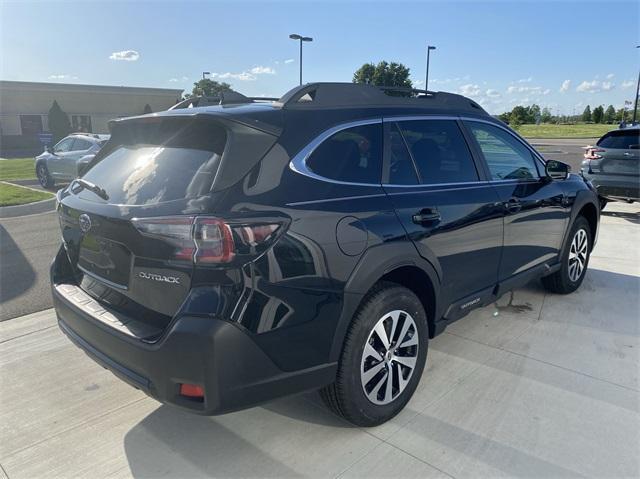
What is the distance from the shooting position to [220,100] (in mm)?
3131

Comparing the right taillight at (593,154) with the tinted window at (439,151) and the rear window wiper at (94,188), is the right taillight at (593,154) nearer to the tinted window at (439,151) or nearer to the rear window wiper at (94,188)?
the tinted window at (439,151)

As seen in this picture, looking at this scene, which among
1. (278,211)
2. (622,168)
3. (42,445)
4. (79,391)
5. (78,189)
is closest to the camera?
(278,211)

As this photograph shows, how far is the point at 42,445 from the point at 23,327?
183cm

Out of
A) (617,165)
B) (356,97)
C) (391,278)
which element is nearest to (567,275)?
(391,278)

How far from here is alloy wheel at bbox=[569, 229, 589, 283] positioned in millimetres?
4898

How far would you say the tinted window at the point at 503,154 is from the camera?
375 centimetres

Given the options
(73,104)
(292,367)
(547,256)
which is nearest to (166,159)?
(292,367)

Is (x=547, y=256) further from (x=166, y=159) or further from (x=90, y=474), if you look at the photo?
(x=90, y=474)

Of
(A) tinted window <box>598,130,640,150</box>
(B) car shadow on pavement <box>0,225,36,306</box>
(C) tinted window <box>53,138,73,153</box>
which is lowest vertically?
(B) car shadow on pavement <box>0,225,36,306</box>

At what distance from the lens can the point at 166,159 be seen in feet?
8.09

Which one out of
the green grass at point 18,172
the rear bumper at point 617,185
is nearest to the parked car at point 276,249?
the rear bumper at point 617,185

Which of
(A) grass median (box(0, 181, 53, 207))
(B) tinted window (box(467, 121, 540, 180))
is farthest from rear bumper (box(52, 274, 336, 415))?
(A) grass median (box(0, 181, 53, 207))

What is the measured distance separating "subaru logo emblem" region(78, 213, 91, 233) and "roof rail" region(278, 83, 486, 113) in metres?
1.20

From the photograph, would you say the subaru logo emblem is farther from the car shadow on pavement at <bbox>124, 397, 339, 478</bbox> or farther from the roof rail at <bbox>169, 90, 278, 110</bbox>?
the car shadow on pavement at <bbox>124, 397, 339, 478</bbox>
